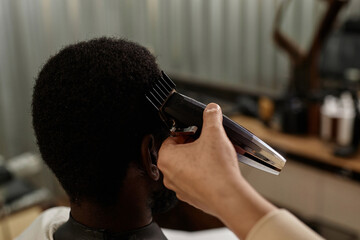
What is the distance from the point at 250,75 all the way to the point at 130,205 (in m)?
2.68

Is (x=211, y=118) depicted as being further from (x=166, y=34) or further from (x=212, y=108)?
(x=166, y=34)

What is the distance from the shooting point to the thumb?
673mm

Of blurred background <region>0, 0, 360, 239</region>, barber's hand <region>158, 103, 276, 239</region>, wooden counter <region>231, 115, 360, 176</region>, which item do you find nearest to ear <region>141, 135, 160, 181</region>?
barber's hand <region>158, 103, 276, 239</region>

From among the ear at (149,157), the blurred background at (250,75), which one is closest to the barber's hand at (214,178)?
the ear at (149,157)

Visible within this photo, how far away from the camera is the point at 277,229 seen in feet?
1.89

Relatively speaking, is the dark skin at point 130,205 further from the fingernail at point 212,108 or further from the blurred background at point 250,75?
the blurred background at point 250,75

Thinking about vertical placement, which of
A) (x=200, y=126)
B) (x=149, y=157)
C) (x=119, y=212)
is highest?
(x=200, y=126)

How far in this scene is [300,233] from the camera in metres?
0.59

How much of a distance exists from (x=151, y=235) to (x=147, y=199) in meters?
0.08

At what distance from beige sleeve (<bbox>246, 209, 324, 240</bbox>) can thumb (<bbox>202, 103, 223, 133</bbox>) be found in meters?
0.16

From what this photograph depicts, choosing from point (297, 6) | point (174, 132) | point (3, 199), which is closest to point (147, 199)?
point (174, 132)

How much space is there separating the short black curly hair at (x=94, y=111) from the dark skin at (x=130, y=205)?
0.08 ft

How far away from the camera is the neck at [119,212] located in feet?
2.85

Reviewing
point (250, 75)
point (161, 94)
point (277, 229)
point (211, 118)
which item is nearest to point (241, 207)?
point (277, 229)
